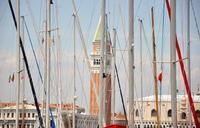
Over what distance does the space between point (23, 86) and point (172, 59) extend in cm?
1864

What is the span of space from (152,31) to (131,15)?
12722 mm

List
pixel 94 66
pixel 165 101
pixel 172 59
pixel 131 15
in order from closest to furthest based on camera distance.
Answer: pixel 172 59, pixel 131 15, pixel 165 101, pixel 94 66

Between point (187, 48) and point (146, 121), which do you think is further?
point (146, 121)

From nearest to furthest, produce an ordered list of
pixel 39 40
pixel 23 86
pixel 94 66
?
pixel 39 40, pixel 23 86, pixel 94 66

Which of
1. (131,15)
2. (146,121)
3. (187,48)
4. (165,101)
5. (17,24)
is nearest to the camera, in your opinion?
(131,15)

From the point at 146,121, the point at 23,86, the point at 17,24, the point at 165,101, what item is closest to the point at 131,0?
the point at 17,24

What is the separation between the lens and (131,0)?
15.7 meters

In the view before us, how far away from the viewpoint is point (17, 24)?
61.0 feet

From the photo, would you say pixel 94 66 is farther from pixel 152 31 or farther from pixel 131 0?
pixel 131 0

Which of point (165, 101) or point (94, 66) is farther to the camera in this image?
point (94, 66)

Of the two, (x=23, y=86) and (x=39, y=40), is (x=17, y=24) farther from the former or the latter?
(x=23, y=86)

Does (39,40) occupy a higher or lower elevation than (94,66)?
lower

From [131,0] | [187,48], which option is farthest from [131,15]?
[187,48]

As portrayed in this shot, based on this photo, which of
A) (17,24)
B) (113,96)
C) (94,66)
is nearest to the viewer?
(17,24)
